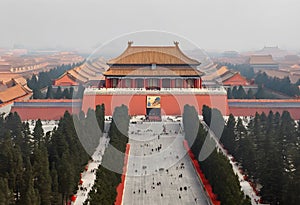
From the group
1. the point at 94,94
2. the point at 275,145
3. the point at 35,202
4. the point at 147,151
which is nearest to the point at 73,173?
the point at 35,202

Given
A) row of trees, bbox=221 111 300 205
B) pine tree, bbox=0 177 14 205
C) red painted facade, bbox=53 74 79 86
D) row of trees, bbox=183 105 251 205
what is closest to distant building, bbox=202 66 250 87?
red painted facade, bbox=53 74 79 86

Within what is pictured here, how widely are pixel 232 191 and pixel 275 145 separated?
512 cm

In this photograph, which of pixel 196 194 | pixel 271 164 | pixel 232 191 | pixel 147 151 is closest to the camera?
pixel 232 191

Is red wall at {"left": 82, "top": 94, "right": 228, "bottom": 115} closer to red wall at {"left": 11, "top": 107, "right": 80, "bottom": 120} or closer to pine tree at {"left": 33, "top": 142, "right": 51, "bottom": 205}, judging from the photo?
red wall at {"left": 11, "top": 107, "right": 80, "bottom": 120}

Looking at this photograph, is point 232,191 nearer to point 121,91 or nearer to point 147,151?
point 147,151

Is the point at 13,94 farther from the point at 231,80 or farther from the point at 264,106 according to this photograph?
the point at 231,80

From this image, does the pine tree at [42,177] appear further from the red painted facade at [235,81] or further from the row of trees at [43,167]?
the red painted facade at [235,81]

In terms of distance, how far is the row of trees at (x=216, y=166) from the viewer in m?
14.1

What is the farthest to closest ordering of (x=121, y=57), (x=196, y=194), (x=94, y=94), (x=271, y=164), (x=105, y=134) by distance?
(x=121, y=57), (x=94, y=94), (x=105, y=134), (x=196, y=194), (x=271, y=164)

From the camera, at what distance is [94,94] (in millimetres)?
30078

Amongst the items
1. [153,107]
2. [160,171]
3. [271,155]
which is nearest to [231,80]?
[153,107]

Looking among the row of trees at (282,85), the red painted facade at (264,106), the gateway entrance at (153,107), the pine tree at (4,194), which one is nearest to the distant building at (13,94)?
the gateway entrance at (153,107)

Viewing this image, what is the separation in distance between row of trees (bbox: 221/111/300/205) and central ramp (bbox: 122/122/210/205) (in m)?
2.21

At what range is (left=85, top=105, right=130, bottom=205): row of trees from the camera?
13469 mm
